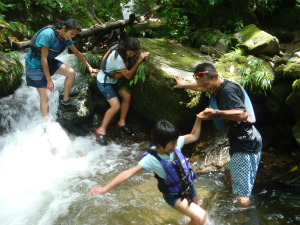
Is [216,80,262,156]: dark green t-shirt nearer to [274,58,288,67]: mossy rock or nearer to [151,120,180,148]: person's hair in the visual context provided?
[151,120,180,148]: person's hair

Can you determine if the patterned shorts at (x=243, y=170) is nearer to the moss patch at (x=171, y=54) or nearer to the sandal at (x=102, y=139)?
the moss patch at (x=171, y=54)

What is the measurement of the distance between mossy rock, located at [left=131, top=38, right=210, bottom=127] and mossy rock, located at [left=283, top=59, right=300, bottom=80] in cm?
163

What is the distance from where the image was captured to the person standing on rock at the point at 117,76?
16.6 feet

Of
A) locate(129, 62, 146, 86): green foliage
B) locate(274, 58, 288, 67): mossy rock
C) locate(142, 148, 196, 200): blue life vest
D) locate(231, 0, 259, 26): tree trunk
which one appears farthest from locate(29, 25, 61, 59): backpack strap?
locate(231, 0, 259, 26): tree trunk

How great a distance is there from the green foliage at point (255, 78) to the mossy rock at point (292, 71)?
32 cm

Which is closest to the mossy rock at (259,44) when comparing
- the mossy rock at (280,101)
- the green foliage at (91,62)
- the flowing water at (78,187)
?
the mossy rock at (280,101)

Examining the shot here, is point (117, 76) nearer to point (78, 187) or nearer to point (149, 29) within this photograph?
point (78, 187)

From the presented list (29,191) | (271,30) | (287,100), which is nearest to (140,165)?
(29,191)

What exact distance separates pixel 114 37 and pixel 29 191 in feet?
19.9

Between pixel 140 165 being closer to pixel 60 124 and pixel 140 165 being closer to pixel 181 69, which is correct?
pixel 181 69

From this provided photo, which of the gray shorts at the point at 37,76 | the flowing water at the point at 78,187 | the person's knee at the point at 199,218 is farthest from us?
the gray shorts at the point at 37,76

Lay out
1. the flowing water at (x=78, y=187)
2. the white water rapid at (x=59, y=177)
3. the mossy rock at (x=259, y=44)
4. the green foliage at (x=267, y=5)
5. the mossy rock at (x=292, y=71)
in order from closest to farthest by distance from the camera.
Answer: the flowing water at (x=78, y=187), the white water rapid at (x=59, y=177), the mossy rock at (x=292, y=71), the mossy rock at (x=259, y=44), the green foliage at (x=267, y=5)

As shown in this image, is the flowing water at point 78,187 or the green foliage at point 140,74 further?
the green foliage at point 140,74

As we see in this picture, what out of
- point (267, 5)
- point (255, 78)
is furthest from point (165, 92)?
point (267, 5)
